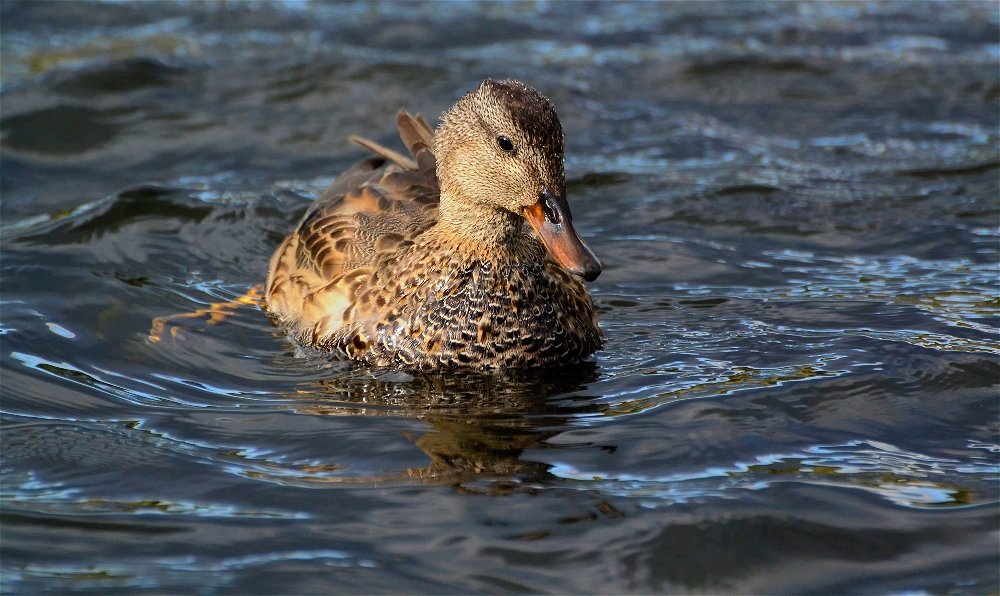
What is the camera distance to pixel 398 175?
27.0 ft

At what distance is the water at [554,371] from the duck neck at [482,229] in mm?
725

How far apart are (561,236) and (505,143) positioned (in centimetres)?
56

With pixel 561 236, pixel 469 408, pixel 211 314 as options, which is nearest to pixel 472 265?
pixel 561 236

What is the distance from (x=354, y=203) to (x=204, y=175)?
3455mm

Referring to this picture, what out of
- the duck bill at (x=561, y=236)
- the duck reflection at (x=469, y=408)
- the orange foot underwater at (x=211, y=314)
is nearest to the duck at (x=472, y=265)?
the duck bill at (x=561, y=236)

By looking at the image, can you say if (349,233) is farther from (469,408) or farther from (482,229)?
(469,408)

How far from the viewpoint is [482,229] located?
7359 mm

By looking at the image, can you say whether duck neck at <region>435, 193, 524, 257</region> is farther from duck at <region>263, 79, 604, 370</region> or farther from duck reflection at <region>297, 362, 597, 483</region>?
duck reflection at <region>297, 362, 597, 483</region>

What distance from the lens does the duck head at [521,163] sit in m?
6.81

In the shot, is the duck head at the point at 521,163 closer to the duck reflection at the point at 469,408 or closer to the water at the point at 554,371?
the duck reflection at the point at 469,408

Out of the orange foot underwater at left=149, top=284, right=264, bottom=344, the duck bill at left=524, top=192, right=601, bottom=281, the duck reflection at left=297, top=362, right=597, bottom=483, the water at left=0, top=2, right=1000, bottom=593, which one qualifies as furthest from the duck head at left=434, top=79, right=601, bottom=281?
the orange foot underwater at left=149, top=284, right=264, bottom=344

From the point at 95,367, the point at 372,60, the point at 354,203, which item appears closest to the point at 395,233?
the point at 354,203

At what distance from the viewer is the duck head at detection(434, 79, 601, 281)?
22.3ft

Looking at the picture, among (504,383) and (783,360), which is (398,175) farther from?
(783,360)
